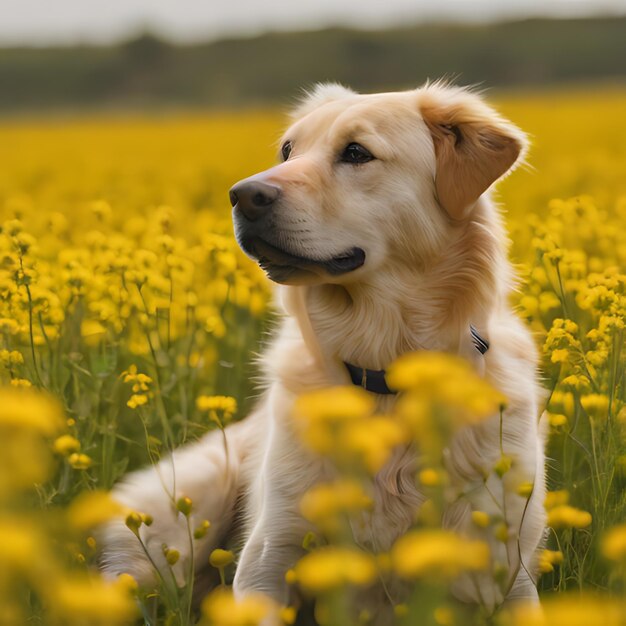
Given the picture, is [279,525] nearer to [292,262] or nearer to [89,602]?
[292,262]

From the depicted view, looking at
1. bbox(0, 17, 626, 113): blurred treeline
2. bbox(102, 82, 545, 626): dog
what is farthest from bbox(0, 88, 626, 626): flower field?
bbox(0, 17, 626, 113): blurred treeline

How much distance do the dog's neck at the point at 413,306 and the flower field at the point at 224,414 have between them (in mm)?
245

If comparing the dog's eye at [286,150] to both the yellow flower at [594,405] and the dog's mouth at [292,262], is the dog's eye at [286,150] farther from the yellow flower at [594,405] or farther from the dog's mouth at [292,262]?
the yellow flower at [594,405]

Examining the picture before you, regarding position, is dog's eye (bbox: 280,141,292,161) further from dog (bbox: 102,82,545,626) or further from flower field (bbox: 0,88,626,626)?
flower field (bbox: 0,88,626,626)

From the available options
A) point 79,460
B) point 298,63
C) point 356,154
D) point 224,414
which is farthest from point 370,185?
point 298,63

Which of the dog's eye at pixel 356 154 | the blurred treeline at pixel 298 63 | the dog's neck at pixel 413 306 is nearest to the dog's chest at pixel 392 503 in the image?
the dog's neck at pixel 413 306

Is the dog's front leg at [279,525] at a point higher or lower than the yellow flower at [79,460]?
lower

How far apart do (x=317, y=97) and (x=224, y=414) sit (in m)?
1.45

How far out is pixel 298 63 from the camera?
5497cm

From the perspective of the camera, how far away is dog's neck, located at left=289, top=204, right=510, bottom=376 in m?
2.96

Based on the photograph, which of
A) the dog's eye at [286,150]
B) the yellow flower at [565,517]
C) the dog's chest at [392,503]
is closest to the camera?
the yellow flower at [565,517]

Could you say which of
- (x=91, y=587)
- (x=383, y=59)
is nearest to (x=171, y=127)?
(x=91, y=587)

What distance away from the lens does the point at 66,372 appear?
3.49 metres

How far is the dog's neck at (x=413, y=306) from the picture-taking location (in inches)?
116
